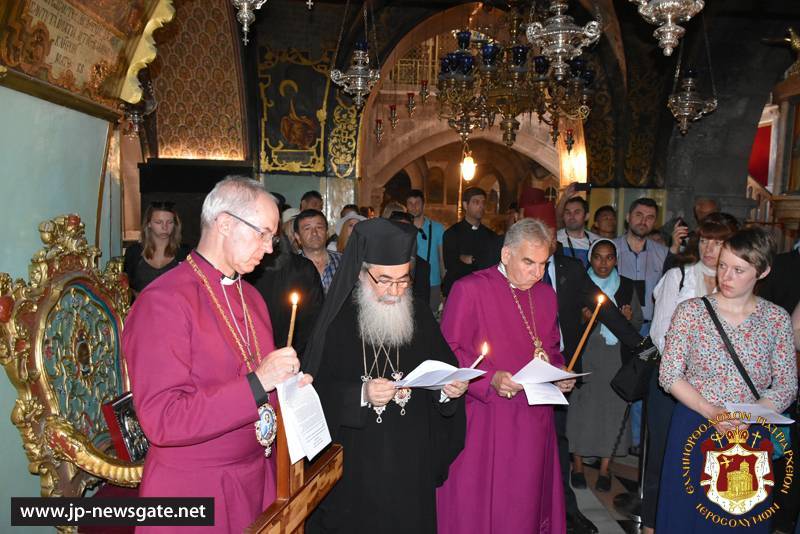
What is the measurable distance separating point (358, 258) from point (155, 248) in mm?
2498

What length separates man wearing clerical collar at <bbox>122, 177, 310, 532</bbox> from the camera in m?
1.80

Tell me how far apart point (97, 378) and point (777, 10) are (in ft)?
30.9

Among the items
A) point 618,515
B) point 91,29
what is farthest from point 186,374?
point 618,515

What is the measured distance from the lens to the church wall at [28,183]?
2311 mm

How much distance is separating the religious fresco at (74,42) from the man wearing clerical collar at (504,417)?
6.13ft

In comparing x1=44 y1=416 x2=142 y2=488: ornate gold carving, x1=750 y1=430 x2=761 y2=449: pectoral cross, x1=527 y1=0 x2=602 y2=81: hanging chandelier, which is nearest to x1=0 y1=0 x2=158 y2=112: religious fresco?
x1=44 y1=416 x2=142 y2=488: ornate gold carving

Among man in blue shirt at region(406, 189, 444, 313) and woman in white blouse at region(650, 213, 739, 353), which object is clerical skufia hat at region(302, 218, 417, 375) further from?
man in blue shirt at region(406, 189, 444, 313)

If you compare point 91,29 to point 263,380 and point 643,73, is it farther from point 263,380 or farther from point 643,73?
point 643,73

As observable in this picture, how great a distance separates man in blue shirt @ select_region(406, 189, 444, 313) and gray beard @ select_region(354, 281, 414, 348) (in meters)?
4.40

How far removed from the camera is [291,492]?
1.81 meters

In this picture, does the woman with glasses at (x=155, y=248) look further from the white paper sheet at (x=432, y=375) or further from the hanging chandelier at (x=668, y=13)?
the hanging chandelier at (x=668, y=13)

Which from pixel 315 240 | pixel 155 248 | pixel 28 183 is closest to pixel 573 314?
pixel 315 240

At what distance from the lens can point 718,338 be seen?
2.81 metres

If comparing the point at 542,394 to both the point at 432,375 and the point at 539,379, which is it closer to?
the point at 539,379
